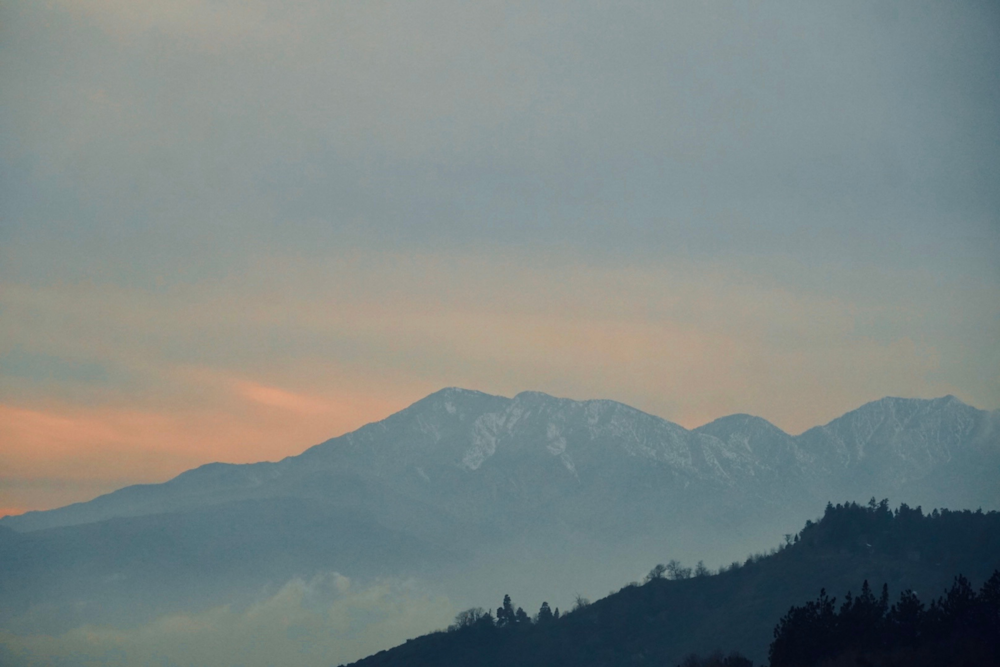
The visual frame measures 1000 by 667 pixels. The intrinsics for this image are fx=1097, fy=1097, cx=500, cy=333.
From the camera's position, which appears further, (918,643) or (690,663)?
(690,663)

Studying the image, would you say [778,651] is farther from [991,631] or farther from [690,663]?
[690,663]

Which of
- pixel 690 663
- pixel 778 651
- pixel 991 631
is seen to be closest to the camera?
pixel 991 631

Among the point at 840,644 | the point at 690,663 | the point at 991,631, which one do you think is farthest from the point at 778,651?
the point at 690,663

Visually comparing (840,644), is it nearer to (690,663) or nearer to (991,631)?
(991,631)

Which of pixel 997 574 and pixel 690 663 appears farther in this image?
pixel 690 663

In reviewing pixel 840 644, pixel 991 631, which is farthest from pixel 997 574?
pixel 840 644

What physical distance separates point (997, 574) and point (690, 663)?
A: 63.4 m

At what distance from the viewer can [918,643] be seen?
5768 inches

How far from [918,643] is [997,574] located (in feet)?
51.3

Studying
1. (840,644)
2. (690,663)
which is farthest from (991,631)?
(690,663)

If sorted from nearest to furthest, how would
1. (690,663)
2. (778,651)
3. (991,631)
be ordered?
(991,631)
(778,651)
(690,663)

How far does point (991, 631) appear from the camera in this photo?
142125 mm

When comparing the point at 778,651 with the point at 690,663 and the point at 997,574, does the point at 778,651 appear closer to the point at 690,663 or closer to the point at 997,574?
the point at 997,574

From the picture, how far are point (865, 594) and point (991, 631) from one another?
1936 centimetres
